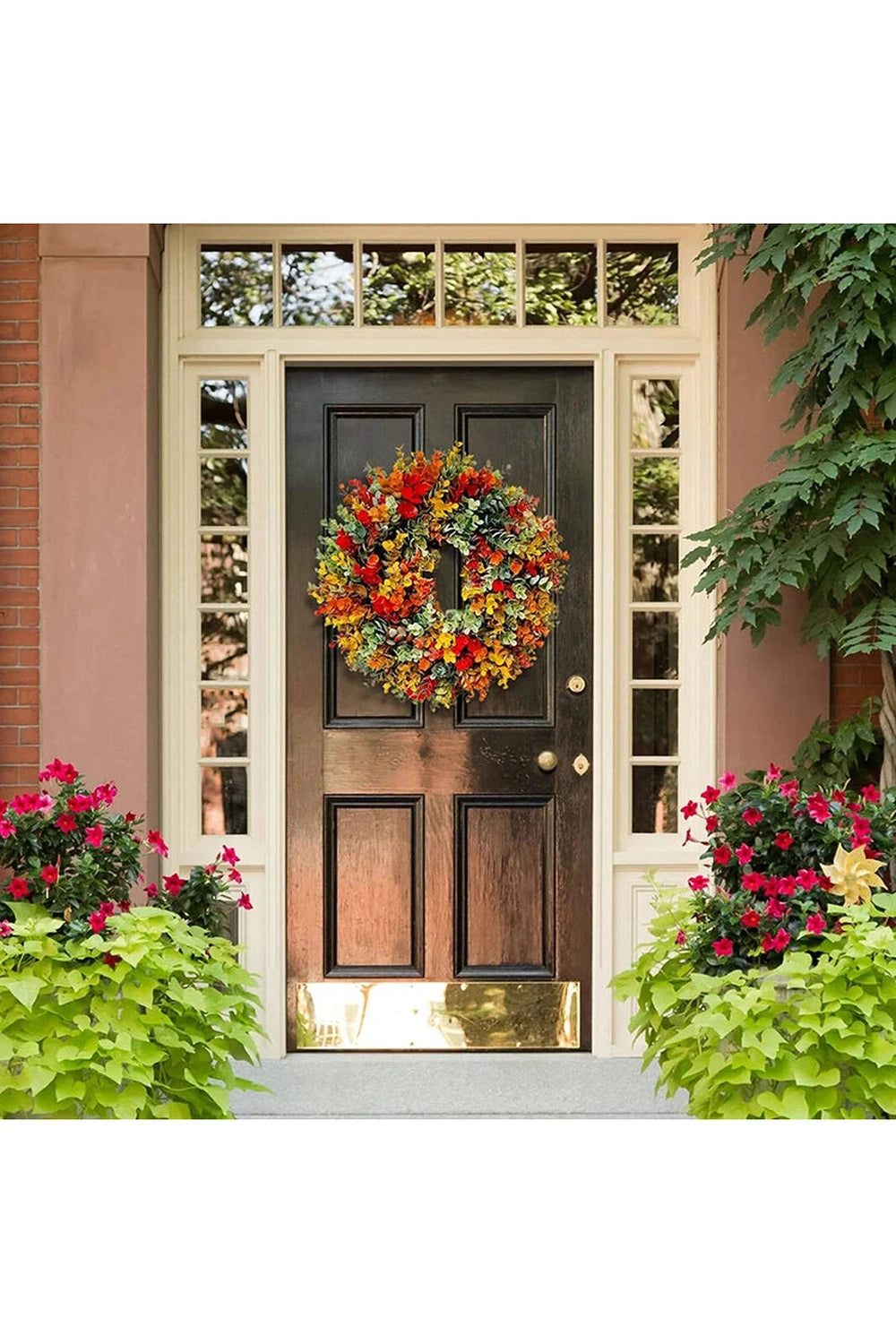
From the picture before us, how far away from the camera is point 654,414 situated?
4.32 metres

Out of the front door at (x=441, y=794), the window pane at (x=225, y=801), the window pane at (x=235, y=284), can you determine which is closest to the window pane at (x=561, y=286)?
the front door at (x=441, y=794)

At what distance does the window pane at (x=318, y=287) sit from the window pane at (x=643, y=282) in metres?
0.87

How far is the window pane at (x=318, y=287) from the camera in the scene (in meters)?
4.28

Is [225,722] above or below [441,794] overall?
above

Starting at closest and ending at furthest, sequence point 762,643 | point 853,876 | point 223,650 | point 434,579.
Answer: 1. point 853,876
2. point 762,643
3. point 434,579
4. point 223,650

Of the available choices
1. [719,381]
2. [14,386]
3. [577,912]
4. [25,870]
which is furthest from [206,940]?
[719,381]

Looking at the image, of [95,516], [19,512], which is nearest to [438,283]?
[95,516]

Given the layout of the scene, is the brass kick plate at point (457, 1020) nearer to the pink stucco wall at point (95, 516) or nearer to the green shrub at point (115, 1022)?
the pink stucco wall at point (95, 516)

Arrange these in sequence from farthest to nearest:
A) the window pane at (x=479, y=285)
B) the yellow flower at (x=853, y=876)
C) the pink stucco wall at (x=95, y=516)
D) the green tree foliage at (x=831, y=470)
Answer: the window pane at (x=479, y=285), the pink stucco wall at (x=95, y=516), the green tree foliage at (x=831, y=470), the yellow flower at (x=853, y=876)

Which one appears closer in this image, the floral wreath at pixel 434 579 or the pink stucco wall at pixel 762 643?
the pink stucco wall at pixel 762 643

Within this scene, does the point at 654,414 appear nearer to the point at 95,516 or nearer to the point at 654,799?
the point at 654,799

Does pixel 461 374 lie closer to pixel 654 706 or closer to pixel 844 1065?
pixel 654 706

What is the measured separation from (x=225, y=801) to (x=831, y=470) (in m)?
2.22

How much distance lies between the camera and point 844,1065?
2.67 m
